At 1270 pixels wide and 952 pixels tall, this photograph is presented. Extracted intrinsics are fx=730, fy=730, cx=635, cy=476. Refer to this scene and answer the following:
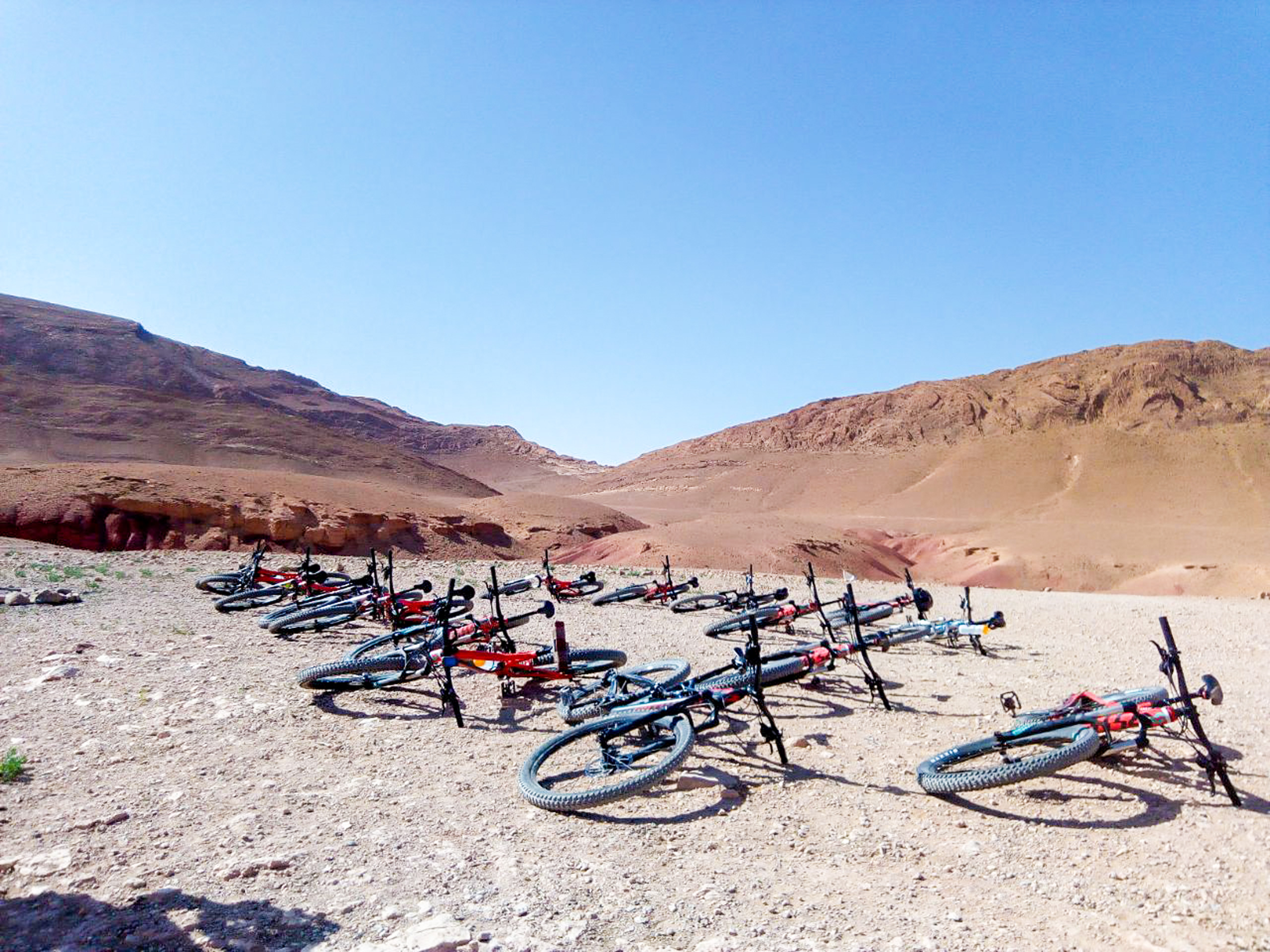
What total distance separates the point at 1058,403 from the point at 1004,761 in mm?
98999

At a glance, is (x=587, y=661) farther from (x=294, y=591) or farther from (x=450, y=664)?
(x=294, y=591)

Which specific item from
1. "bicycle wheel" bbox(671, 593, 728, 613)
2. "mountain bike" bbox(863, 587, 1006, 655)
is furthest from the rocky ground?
"bicycle wheel" bbox(671, 593, 728, 613)

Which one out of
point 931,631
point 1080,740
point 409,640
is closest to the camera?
point 1080,740

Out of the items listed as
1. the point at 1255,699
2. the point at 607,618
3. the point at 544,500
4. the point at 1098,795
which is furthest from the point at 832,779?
the point at 544,500

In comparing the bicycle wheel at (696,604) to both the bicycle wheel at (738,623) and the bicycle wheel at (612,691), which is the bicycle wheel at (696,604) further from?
the bicycle wheel at (612,691)

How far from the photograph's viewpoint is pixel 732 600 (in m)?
15.8

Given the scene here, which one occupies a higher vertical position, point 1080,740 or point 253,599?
point 1080,740

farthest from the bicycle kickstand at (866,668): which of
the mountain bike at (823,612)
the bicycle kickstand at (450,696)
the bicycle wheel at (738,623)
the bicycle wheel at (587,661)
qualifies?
the bicycle kickstand at (450,696)

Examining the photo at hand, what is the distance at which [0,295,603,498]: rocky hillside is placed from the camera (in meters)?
58.1

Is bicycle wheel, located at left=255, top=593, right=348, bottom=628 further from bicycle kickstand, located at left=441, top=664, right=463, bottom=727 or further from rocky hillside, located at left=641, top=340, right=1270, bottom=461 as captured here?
rocky hillside, located at left=641, top=340, right=1270, bottom=461

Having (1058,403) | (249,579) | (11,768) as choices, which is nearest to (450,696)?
(11,768)

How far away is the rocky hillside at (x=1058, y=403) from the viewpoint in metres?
84.8

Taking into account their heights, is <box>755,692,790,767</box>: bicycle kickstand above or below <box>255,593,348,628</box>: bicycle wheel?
above

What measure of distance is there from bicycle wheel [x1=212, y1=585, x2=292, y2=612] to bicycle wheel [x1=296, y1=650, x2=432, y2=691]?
5.90 m
